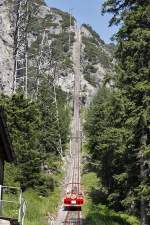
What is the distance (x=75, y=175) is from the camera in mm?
72500

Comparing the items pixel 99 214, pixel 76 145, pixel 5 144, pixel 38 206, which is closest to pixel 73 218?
pixel 38 206

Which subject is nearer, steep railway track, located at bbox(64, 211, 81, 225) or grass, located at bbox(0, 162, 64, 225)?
grass, located at bbox(0, 162, 64, 225)

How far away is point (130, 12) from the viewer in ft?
95.5

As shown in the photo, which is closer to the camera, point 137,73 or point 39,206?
point 137,73

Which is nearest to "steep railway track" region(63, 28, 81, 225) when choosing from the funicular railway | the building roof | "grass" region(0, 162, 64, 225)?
the funicular railway

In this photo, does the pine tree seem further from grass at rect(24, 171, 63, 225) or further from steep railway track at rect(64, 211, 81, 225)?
steep railway track at rect(64, 211, 81, 225)

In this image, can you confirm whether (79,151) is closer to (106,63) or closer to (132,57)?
(132,57)

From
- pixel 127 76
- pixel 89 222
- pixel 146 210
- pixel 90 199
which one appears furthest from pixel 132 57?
pixel 90 199

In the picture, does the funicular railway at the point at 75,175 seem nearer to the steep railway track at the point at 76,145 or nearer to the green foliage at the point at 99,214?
the steep railway track at the point at 76,145

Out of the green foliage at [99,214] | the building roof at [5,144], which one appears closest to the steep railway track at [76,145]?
the green foliage at [99,214]

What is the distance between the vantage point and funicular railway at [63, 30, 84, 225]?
44.0 m

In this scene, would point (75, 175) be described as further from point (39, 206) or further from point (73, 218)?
point (39, 206)

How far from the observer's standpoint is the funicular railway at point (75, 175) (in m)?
44.0

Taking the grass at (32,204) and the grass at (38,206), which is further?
the grass at (38,206)
